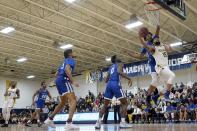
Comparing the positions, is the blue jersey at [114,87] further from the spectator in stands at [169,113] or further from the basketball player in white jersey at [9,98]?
the spectator in stands at [169,113]

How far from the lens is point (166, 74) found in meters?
6.78

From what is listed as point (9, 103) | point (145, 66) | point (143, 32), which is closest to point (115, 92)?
point (143, 32)

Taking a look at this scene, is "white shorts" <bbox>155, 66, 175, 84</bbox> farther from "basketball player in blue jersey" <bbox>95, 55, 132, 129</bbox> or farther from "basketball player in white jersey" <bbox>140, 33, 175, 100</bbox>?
"basketball player in blue jersey" <bbox>95, 55, 132, 129</bbox>

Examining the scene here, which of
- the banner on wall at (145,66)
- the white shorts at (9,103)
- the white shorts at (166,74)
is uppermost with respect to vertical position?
the banner on wall at (145,66)

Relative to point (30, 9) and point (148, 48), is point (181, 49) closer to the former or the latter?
point (30, 9)

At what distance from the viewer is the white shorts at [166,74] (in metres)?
6.73

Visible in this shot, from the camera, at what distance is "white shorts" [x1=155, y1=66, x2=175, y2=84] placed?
22.1 ft

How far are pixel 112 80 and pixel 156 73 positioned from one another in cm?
162

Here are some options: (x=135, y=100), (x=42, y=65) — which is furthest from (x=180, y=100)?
(x=42, y=65)

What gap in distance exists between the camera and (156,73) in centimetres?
707

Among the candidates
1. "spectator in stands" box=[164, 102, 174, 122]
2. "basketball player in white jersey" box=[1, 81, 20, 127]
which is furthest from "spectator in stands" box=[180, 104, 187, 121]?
"basketball player in white jersey" box=[1, 81, 20, 127]

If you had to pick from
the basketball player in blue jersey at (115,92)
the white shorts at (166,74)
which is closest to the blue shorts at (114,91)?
the basketball player in blue jersey at (115,92)

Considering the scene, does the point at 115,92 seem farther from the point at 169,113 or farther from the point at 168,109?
the point at 168,109

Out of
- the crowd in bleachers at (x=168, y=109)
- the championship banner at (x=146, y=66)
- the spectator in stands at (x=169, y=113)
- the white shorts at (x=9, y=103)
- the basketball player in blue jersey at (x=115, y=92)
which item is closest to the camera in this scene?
the basketball player in blue jersey at (x=115, y=92)
